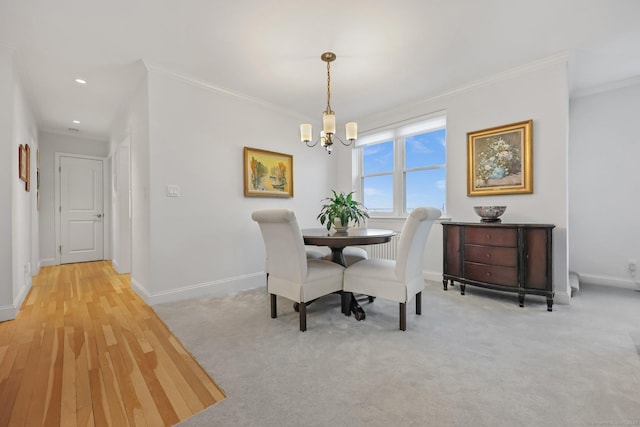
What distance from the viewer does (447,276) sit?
10.3 feet

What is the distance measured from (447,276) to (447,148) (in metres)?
1.62

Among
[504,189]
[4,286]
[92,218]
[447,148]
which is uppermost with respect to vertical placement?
[447,148]

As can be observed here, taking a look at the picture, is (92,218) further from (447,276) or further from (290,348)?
(447,276)

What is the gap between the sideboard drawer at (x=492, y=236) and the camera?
2672mm

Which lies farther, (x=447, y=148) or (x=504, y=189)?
(x=447, y=148)

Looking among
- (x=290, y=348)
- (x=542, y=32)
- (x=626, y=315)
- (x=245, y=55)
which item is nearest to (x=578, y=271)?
(x=626, y=315)

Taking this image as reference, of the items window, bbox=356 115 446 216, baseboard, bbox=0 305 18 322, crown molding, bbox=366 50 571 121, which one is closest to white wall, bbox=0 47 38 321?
baseboard, bbox=0 305 18 322

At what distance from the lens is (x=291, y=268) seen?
2160mm

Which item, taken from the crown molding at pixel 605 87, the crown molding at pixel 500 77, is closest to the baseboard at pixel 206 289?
the crown molding at pixel 500 77

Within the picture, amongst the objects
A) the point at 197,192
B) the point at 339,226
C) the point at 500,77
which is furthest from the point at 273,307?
the point at 500,77

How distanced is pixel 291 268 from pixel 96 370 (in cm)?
131

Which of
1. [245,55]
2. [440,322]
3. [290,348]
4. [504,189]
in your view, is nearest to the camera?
[290,348]

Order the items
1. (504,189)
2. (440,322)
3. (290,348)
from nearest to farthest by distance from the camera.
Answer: (290,348) → (440,322) → (504,189)

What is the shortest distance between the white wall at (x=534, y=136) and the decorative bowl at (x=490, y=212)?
0.28m
